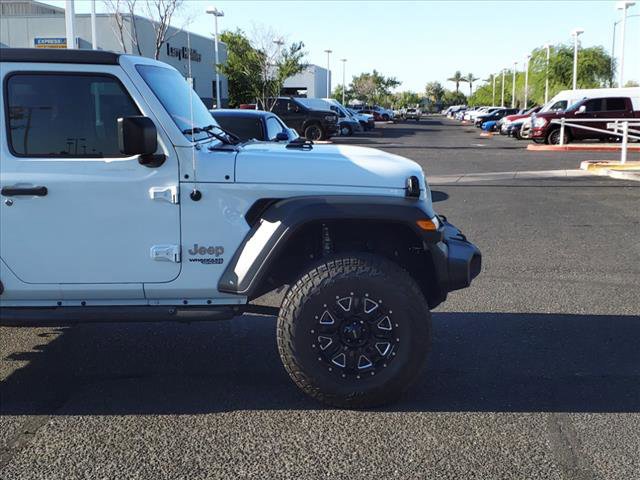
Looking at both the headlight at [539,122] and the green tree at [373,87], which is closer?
the headlight at [539,122]

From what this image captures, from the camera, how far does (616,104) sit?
29906mm

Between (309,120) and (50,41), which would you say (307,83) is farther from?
(309,120)

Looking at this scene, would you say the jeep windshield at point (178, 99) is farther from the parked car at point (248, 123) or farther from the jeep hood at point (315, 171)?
the parked car at point (248, 123)

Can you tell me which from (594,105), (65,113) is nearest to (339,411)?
(65,113)

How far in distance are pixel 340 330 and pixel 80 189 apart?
5.41 ft

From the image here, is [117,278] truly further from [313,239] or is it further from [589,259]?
[589,259]

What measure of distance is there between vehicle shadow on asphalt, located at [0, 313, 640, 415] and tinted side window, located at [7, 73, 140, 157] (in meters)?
1.48

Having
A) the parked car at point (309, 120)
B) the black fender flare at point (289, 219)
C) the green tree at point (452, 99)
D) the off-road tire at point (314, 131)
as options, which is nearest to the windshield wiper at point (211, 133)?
the black fender flare at point (289, 219)

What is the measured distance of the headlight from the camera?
2987cm

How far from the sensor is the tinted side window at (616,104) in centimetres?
2980

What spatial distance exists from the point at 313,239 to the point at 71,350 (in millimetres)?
2079

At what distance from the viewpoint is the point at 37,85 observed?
165 inches

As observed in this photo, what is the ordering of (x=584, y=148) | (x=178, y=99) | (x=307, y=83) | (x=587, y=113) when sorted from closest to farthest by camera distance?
(x=178, y=99) < (x=584, y=148) < (x=587, y=113) < (x=307, y=83)

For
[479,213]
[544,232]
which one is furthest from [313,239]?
[479,213]
